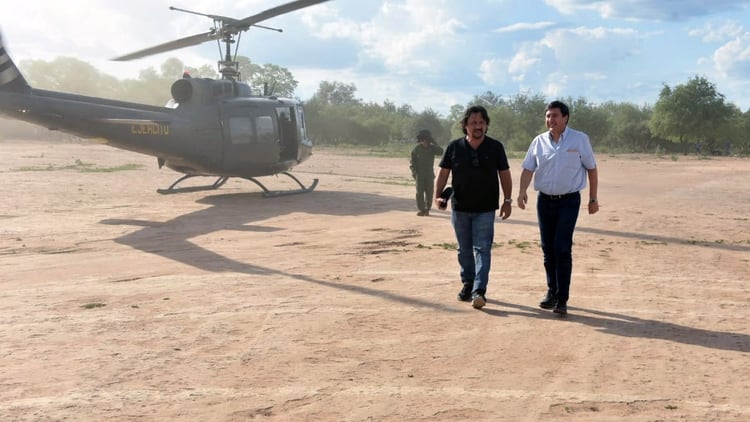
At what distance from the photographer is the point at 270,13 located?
42.3 feet

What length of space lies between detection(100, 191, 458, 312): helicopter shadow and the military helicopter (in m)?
0.97

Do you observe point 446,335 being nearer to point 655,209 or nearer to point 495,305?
point 495,305

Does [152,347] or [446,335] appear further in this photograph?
[446,335]

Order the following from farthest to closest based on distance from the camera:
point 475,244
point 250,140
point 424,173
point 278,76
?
point 278,76, point 250,140, point 424,173, point 475,244

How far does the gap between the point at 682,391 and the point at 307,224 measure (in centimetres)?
818

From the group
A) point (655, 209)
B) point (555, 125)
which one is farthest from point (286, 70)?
point (555, 125)

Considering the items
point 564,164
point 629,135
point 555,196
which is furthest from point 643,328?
point 629,135

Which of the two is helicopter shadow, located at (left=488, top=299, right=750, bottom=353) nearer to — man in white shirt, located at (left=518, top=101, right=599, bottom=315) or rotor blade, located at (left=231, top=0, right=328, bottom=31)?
man in white shirt, located at (left=518, top=101, right=599, bottom=315)

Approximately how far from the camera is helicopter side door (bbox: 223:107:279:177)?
1470cm

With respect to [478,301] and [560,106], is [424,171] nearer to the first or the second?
[560,106]

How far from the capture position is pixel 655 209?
46.2ft

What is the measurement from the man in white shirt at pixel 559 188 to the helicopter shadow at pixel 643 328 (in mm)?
164

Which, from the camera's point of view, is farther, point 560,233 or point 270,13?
point 270,13

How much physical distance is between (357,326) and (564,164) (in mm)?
2197
